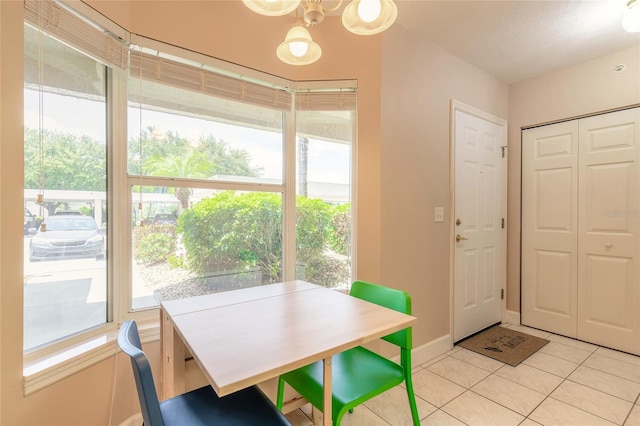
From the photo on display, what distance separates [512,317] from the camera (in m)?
3.02

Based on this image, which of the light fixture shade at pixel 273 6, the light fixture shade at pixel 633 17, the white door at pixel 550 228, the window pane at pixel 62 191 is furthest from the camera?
the white door at pixel 550 228

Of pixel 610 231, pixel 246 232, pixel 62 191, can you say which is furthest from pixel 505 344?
pixel 62 191

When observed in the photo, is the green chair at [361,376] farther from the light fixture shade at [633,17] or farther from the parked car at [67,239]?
the light fixture shade at [633,17]

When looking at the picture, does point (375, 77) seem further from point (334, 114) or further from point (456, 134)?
point (456, 134)

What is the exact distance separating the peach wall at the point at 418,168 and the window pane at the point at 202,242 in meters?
0.86

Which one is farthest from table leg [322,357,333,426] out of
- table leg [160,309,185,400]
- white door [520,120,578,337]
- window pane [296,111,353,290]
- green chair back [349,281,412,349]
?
white door [520,120,578,337]

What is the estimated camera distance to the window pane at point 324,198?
2.16 metres

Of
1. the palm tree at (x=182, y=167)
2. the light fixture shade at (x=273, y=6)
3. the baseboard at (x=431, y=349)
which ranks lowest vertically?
the baseboard at (x=431, y=349)

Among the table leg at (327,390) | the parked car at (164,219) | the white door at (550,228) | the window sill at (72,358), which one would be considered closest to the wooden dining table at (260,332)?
the table leg at (327,390)

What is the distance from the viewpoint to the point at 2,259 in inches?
41.7

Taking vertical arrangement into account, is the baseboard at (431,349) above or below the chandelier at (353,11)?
below

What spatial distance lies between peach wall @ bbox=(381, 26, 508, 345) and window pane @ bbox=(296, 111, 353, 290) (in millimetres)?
313

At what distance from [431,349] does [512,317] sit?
132cm

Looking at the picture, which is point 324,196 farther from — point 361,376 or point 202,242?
point 361,376
